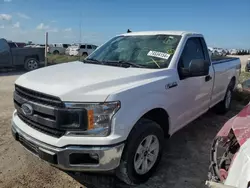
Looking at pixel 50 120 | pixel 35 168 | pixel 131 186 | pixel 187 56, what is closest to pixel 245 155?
pixel 131 186

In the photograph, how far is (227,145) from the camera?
251cm

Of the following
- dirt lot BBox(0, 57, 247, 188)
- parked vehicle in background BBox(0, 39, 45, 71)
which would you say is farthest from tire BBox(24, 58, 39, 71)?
dirt lot BBox(0, 57, 247, 188)

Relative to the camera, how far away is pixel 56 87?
2543 millimetres

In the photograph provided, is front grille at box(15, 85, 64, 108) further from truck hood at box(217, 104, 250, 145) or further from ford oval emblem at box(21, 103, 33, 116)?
truck hood at box(217, 104, 250, 145)

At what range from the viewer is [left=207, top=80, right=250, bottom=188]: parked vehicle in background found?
1.81 meters

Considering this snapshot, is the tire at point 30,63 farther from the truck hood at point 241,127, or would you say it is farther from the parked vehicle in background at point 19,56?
the truck hood at point 241,127

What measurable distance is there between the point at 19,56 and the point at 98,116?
39.2 ft

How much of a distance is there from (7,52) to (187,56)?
11.3 m

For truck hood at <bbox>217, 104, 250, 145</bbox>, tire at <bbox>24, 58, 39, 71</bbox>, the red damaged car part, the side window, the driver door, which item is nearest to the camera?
truck hood at <bbox>217, 104, 250, 145</bbox>

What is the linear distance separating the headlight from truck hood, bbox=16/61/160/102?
2.3 inches

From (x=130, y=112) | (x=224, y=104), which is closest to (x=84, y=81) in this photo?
(x=130, y=112)

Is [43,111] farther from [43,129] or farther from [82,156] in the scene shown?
[82,156]

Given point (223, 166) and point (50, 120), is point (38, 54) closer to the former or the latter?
point (50, 120)

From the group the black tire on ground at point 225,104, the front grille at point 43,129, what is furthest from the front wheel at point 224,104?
the front grille at point 43,129
